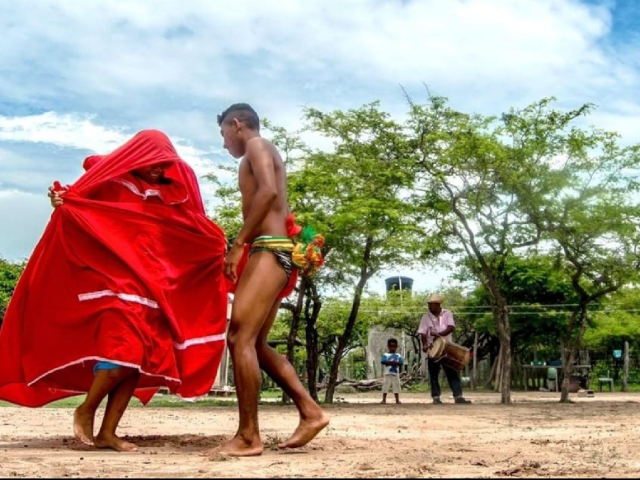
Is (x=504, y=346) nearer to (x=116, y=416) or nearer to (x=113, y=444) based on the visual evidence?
(x=116, y=416)

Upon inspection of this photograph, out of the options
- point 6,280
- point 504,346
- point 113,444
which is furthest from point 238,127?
point 6,280

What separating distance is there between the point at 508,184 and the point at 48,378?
446 inches

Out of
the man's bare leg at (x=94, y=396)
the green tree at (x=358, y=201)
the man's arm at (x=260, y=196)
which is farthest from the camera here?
the green tree at (x=358, y=201)

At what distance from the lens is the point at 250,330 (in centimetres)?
526

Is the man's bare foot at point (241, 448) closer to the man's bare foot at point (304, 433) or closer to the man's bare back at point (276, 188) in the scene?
the man's bare foot at point (304, 433)

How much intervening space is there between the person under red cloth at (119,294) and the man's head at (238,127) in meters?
0.50

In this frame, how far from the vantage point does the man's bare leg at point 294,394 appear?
536cm

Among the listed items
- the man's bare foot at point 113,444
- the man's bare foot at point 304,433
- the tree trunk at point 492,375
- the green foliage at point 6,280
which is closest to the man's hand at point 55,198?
the man's bare foot at point 113,444

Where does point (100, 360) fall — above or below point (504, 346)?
below

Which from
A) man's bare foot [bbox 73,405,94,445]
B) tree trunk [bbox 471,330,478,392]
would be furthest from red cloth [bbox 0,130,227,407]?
tree trunk [bbox 471,330,478,392]

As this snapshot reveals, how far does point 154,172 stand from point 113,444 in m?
1.80

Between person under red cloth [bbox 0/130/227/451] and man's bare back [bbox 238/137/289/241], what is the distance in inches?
26.7

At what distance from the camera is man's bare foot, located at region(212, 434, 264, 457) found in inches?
195

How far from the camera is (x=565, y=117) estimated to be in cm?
1636
